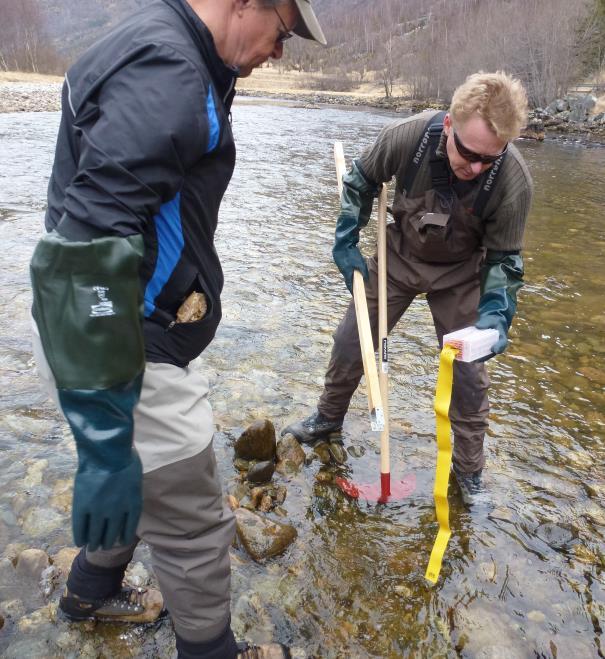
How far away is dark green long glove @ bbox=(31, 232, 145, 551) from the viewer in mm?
1456

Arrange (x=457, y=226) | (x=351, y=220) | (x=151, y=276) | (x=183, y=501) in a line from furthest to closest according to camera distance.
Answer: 1. (x=351, y=220)
2. (x=457, y=226)
3. (x=183, y=501)
4. (x=151, y=276)

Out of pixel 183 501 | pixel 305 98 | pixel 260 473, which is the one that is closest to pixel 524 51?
pixel 305 98

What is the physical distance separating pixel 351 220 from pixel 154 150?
89.4 inches

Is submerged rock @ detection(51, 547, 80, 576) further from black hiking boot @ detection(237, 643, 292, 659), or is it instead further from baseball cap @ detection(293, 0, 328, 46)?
baseball cap @ detection(293, 0, 328, 46)

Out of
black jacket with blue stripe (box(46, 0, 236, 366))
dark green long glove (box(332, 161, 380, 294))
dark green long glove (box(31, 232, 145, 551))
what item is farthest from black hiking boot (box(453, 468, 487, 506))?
dark green long glove (box(31, 232, 145, 551))

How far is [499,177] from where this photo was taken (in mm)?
3068

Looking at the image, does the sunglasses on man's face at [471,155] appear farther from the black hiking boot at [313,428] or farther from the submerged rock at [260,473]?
the submerged rock at [260,473]

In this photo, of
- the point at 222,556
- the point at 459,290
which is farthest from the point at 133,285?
the point at 459,290

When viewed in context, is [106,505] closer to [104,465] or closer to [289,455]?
[104,465]

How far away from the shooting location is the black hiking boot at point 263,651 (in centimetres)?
240

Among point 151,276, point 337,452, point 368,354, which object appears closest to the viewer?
point 151,276

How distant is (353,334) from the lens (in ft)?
12.2

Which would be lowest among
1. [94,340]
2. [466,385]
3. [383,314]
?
[466,385]

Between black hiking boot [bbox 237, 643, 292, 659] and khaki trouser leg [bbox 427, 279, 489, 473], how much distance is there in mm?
1737
